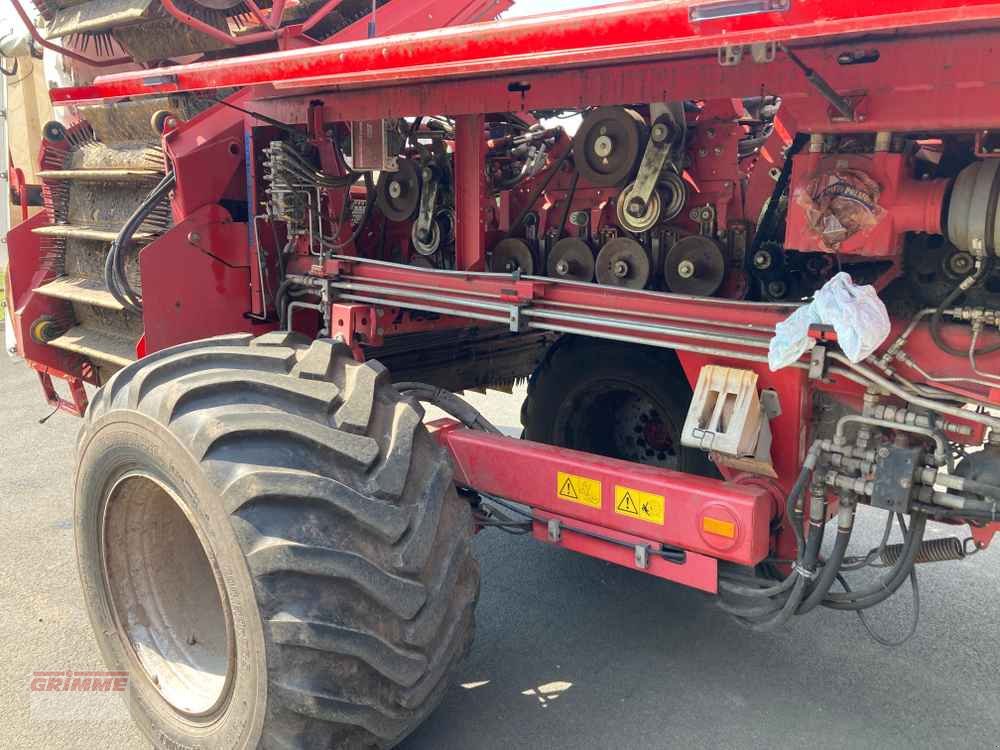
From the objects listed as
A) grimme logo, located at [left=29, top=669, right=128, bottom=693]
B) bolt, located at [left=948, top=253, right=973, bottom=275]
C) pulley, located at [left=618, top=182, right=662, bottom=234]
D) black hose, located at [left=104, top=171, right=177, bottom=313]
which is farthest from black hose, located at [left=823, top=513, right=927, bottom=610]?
black hose, located at [left=104, top=171, right=177, bottom=313]

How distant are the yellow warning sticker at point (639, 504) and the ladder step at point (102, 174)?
86.1 inches

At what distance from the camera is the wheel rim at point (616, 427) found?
141 inches

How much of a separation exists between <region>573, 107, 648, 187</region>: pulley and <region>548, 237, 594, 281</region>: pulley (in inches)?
10.2

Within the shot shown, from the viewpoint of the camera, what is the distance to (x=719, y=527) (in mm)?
2281

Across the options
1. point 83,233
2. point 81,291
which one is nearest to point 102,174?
point 83,233

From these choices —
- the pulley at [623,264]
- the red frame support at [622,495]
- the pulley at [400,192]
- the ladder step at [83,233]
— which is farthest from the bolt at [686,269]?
the ladder step at [83,233]

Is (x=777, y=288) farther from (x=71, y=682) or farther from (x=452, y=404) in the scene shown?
(x=71, y=682)

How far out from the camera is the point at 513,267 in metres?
3.20

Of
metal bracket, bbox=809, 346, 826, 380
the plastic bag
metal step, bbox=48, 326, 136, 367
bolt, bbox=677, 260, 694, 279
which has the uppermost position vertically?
bolt, bbox=677, 260, 694, 279

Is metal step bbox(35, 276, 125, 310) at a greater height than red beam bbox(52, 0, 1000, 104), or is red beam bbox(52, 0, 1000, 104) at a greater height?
red beam bbox(52, 0, 1000, 104)

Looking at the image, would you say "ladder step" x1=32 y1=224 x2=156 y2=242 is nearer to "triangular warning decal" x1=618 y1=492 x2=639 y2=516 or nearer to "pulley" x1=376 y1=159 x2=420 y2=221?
"pulley" x1=376 y1=159 x2=420 y2=221

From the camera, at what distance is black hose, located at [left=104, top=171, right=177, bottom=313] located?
10.2 ft

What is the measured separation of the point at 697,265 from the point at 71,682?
2.51 metres

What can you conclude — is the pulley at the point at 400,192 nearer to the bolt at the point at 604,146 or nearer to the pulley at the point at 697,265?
the bolt at the point at 604,146
